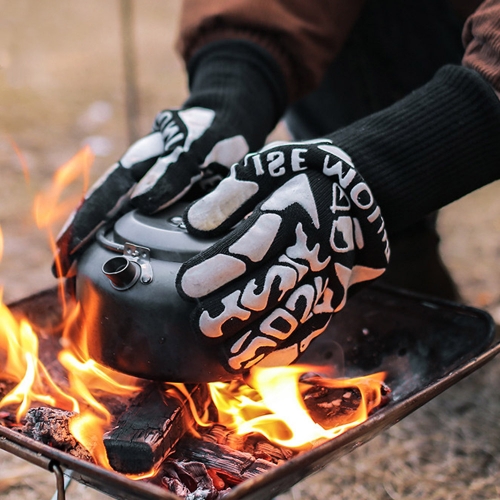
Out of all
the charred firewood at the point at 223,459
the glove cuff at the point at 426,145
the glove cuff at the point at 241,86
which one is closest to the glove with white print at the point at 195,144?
the glove cuff at the point at 241,86

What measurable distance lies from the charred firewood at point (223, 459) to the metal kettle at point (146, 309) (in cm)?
11

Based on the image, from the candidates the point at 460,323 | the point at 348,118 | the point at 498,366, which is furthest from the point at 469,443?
the point at 348,118

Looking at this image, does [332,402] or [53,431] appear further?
[332,402]

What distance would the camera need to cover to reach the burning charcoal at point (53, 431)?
35.4 inches

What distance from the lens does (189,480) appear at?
0.91 metres

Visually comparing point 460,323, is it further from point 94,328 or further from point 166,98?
point 166,98

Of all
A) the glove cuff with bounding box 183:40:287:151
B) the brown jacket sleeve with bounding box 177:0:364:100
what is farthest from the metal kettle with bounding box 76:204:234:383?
the brown jacket sleeve with bounding box 177:0:364:100

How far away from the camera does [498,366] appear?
77.1 inches

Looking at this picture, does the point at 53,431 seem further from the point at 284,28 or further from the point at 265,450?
the point at 284,28

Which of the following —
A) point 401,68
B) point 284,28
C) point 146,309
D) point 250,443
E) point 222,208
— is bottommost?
point 250,443

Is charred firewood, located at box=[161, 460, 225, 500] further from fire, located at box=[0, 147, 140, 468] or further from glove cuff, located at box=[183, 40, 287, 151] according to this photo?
glove cuff, located at box=[183, 40, 287, 151]

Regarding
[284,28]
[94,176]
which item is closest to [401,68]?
[284,28]

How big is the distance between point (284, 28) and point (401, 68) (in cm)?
42

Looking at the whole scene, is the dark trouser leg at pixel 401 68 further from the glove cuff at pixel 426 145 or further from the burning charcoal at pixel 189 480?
the burning charcoal at pixel 189 480
